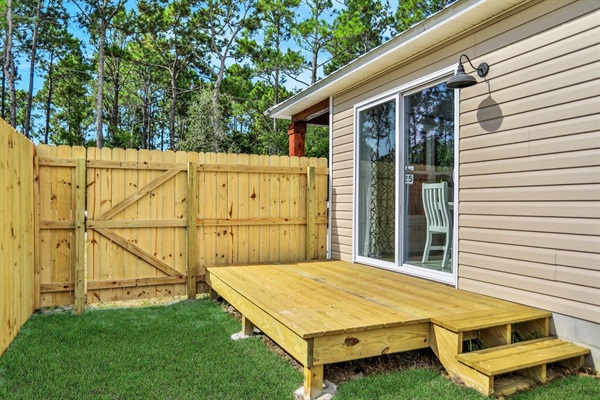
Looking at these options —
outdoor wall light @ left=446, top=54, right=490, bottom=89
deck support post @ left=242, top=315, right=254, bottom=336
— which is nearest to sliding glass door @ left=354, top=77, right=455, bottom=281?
outdoor wall light @ left=446, top=54, right=490, bottom=89

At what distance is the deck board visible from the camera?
8.32 feet

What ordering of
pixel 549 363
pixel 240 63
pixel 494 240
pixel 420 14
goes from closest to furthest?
pixel 549 363 → pixel 494 240 → pixel 420 14 → pixel 240 63

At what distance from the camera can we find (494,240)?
322 centimetres

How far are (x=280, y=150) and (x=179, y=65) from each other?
23.7ft

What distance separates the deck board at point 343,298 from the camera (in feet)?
8.32

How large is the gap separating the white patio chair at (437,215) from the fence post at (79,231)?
3.41 meters

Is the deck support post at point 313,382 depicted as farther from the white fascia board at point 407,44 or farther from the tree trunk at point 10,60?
the tree trunk at point 10,60

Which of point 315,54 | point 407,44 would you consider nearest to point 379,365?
point 407,44

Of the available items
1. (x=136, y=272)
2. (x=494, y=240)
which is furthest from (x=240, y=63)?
(x=494, y=240)

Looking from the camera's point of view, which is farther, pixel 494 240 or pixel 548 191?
pixel 494 240

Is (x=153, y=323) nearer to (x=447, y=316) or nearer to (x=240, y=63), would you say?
(x=447, y=316)

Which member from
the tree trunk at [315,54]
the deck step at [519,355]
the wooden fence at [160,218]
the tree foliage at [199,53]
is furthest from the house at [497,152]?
the tree trunk at [315,54]

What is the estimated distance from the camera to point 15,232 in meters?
3.26

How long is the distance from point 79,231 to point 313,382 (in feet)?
9.98
